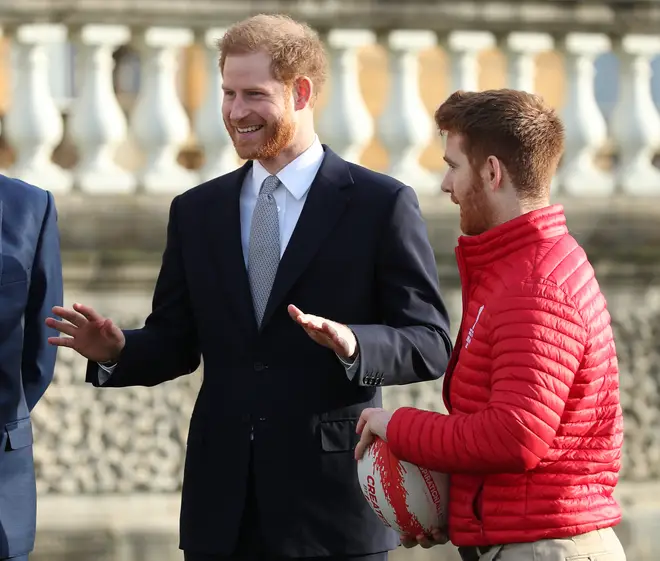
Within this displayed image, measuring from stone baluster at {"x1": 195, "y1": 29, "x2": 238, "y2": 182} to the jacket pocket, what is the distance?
2106 millimetres

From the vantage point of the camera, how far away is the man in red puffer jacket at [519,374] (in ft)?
10.5

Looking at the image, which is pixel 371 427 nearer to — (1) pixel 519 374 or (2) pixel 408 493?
(2) pixel 408 493

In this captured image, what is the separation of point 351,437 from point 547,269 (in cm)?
89

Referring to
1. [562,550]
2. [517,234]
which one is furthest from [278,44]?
[562,550]

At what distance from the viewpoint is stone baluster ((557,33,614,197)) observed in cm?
634

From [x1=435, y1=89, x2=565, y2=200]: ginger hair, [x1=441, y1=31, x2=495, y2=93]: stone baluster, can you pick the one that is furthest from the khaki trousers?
[x1=441, y1=31, x2=495, y2=93]: stone baluster

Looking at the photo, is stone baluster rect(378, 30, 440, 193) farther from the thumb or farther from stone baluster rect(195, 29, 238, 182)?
the thumb

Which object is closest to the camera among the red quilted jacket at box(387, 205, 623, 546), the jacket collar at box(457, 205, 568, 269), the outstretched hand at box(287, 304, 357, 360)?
the red quilted jacket at box(387, 205, 623, 546)

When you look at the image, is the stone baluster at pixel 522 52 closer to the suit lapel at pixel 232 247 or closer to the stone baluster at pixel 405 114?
the stone baluster at pixel 405 114

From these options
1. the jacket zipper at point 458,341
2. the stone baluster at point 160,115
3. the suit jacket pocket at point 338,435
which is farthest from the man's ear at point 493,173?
the stone baluster at point 160,115

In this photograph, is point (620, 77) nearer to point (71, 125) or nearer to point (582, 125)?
point (582, 125)

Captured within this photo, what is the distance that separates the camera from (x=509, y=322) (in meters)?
3.24

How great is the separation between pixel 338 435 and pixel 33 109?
8.43 feet

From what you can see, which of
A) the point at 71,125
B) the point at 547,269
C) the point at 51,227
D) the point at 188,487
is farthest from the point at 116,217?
the point at 547,269
